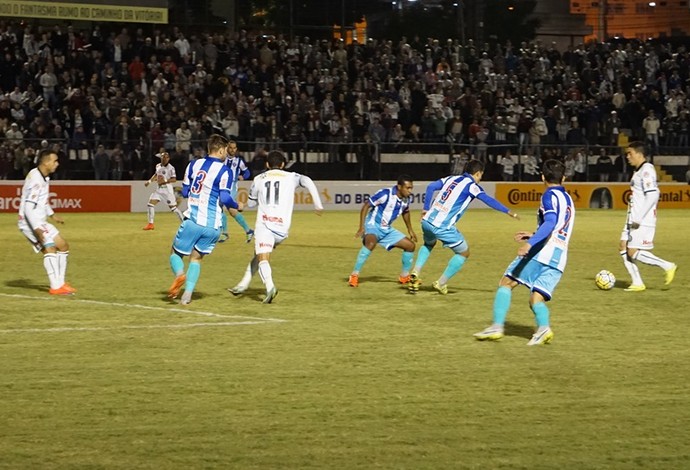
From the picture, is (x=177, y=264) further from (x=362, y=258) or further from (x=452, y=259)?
(x=452, y=259)

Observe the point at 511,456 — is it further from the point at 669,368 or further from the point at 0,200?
the point at 0,200

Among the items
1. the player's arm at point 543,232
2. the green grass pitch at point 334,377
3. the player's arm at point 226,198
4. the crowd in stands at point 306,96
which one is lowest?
the green grass pitch at point 334,377

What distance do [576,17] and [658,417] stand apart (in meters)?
62.4

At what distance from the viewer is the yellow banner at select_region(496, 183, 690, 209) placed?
37.3m

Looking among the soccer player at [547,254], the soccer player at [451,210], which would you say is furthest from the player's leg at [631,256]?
the soccer player at [547,254]

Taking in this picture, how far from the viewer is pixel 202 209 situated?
13.0 meters

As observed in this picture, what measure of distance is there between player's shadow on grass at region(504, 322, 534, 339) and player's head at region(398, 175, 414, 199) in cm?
351

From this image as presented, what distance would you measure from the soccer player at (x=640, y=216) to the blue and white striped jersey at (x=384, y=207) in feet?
10.6

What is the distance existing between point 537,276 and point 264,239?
407cm

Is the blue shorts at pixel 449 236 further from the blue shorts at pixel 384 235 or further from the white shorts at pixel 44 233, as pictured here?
the white shorts at pixel 44 233

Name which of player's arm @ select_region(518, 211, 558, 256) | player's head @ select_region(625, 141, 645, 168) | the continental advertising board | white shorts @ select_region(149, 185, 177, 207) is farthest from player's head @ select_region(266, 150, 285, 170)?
the continental advertising board

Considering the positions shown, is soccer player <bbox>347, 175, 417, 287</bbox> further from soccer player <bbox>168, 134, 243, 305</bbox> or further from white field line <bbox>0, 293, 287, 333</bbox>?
white field line <bbox>0, 293, 287, 333</bbox>

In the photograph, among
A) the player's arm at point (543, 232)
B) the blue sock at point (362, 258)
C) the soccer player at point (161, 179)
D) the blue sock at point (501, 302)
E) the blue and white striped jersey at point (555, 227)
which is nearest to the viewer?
the player's arm at point (543, 232)

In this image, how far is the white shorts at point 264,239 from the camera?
13.2 meters
